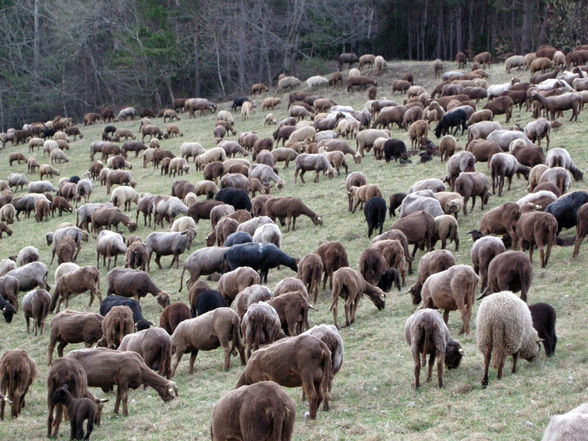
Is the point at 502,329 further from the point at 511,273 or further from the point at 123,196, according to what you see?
the point at 123,196

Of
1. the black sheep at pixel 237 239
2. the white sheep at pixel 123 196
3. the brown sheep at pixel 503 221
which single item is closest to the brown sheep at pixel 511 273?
the brown sheep at pixel 503 221

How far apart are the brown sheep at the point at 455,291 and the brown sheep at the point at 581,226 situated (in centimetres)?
497

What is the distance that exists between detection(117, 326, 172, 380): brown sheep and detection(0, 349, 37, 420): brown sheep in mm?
1901

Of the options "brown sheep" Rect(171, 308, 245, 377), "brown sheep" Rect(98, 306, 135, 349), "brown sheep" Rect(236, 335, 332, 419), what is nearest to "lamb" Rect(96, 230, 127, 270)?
"brown sheep" Rect(98, 306, 135, 349)

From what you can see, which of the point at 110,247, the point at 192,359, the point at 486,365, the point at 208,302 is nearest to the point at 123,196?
the point at 110,247

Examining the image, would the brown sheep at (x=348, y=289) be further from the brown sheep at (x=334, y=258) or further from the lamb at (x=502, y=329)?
the lamb at (x=502, y=329)

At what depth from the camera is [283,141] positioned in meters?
39.7

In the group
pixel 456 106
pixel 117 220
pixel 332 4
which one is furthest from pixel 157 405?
pixel 332 4

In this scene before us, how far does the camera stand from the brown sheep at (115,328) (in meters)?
15.7

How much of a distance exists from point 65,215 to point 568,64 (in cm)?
3066

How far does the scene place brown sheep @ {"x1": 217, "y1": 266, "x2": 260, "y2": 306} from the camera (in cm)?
1845

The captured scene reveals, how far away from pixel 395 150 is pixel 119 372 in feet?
71.5

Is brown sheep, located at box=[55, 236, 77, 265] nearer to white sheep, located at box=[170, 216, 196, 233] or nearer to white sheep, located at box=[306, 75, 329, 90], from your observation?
white sheep, located at box=[170, 216, 196, 233]

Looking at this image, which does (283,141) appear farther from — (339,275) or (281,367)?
(281,367)
